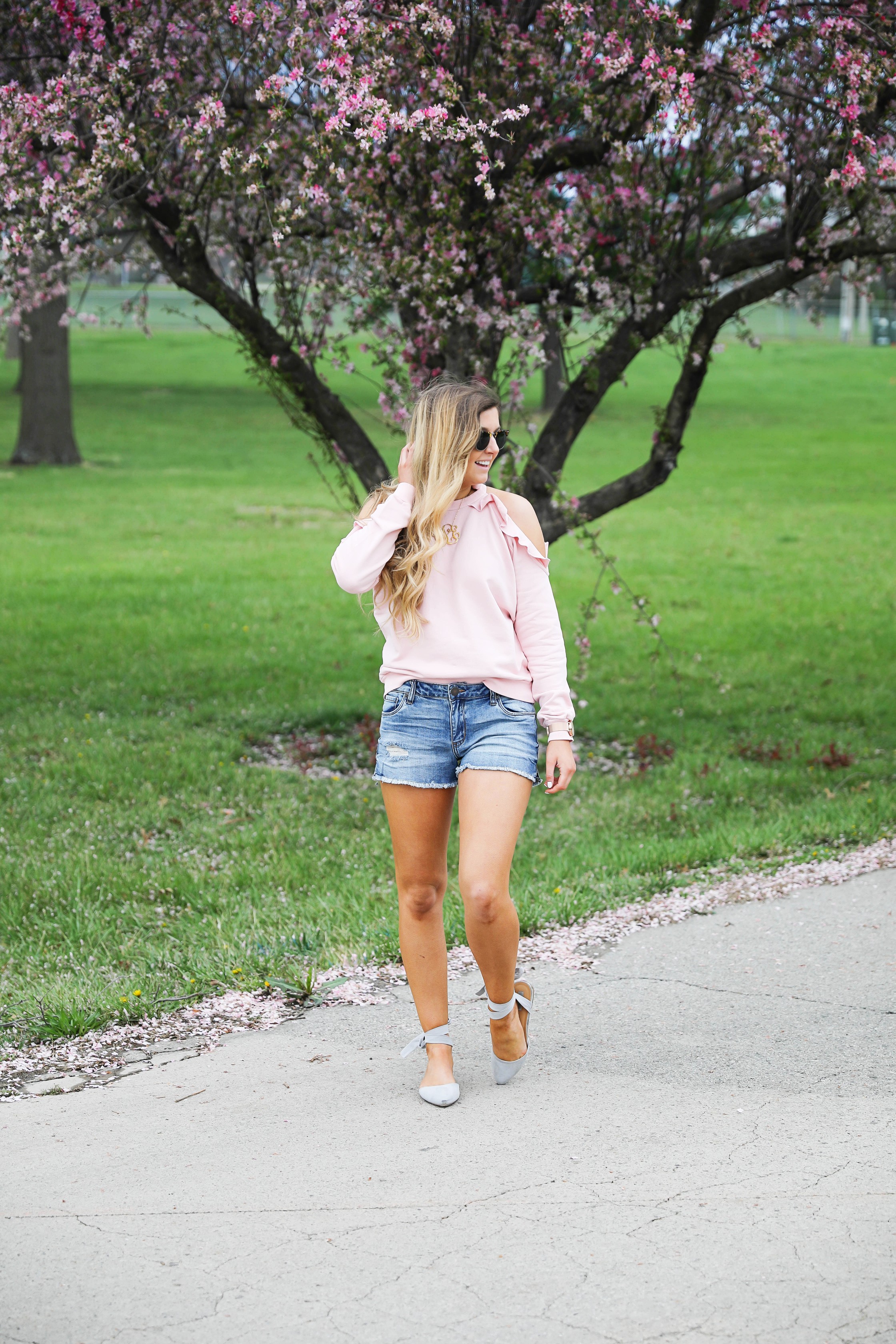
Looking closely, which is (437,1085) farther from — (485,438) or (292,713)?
(292,713)

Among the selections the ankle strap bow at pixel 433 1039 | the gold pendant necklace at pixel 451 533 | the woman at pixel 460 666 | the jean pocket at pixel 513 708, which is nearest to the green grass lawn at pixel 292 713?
the ankle strap bow at pixel 433 1039

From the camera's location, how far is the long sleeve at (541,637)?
3.91 m

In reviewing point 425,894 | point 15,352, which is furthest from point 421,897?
point 15,352

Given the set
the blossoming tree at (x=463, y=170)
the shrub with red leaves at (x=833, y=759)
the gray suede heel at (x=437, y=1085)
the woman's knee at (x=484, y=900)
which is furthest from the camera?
the shrub with red leaves at (x=833, y=759)

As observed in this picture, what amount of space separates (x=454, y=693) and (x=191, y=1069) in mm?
1534

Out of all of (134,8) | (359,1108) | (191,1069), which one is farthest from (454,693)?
(134,8)

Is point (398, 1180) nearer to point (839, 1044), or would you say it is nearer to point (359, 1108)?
point (359, 1108)

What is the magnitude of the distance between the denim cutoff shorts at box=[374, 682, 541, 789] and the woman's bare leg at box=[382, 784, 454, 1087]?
2.0 inches

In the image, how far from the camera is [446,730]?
385cm

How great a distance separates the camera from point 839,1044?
4332 millimetres

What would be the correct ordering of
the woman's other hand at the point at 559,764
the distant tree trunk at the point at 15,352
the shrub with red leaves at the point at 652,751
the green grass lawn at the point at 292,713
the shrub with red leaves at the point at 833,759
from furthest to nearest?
the distant tree trunk at the point at 15,352
the shrub with red leaves at the point at 652,751
the shrub with red leaves at the point at 833,759
the green grass lawn at the point at 292,713
the woman's other hand at the point at 559,764

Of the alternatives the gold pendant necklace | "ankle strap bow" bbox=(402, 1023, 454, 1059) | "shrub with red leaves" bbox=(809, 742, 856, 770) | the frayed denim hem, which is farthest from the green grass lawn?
the gold pendant necklace

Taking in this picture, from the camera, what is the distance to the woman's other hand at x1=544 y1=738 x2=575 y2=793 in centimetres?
384

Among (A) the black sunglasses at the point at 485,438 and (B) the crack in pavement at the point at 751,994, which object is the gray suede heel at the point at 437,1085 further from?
(A) the black sunglasses at the point at 485,438
